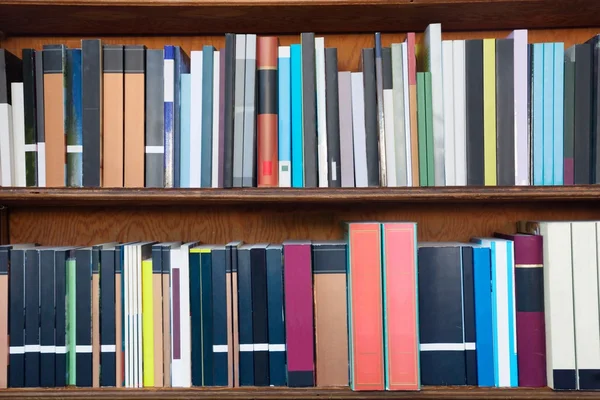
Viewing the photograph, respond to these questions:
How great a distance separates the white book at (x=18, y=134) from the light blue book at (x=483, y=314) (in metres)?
1.05

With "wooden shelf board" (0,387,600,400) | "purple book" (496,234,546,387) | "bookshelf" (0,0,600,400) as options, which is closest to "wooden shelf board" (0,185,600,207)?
"bookshelf" (0,0,600,400)

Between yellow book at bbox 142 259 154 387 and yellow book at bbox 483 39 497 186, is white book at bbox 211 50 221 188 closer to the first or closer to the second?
yellow book at bbox 142 259 154 387

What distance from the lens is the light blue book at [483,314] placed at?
1.08 meters

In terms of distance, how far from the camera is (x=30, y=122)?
110 cm

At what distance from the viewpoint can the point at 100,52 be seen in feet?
3.57

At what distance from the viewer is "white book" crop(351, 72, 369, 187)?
42.9 inches

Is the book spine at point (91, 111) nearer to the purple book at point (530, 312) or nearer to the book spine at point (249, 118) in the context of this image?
the book spine at point (249, 118)

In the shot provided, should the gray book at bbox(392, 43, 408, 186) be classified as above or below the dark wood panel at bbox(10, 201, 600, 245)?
above

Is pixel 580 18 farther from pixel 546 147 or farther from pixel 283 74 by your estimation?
pixel 283 74

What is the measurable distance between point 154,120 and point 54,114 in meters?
0.23

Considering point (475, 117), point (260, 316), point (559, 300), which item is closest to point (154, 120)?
point (260, 316)

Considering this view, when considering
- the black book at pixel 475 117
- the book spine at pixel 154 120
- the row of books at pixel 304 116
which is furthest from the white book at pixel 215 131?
the black book at pixel 475 117

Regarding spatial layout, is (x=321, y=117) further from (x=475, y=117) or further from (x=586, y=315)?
(x=586, y=315)

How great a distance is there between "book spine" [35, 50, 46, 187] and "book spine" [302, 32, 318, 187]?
0.59 m
